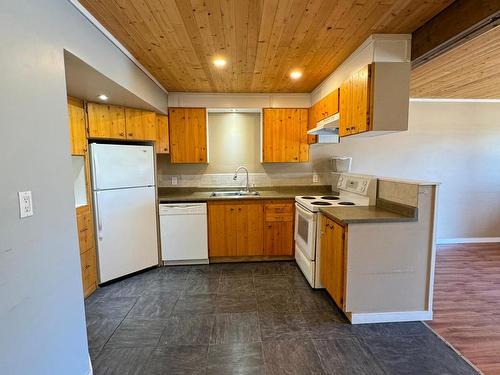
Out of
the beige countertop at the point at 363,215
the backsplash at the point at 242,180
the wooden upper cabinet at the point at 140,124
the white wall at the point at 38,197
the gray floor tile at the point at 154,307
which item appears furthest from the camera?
the backsplash at the point at 242,180

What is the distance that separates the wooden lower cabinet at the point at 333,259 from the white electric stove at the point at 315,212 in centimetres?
10

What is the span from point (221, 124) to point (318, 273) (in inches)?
105

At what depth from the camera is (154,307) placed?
2.52 metres

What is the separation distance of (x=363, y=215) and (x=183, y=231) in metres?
2.31

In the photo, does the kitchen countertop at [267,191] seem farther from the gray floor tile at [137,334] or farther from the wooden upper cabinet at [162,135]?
the gray floor tile at [137,334]

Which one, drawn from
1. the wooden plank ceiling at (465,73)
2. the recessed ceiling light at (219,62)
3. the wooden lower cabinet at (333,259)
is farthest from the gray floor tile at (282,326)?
the wooden plank ceiling at (465,73)

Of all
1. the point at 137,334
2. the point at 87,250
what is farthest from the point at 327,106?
the point at 87,250

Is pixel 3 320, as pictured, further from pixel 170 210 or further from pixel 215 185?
pixel 215 185

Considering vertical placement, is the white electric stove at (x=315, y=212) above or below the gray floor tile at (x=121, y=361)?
above

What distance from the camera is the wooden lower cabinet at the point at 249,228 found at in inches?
139

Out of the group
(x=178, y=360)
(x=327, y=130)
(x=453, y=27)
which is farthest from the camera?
(x=327, y=130)

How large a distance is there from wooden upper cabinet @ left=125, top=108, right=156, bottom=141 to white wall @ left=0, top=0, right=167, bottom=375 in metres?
1.52

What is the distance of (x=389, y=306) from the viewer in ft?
7.30

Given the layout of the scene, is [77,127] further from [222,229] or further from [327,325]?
[327,325]
